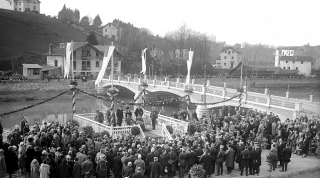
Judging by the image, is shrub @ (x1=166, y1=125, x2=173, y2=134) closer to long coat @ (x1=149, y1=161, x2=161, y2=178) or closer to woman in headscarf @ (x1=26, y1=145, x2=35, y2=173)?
long coat @ (x1=149, y1=161, x2=161, y2=178)

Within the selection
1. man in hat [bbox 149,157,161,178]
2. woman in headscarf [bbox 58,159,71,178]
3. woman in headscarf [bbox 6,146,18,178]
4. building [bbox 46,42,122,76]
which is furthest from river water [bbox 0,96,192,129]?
man in hat [bbox 149,157,161,178]

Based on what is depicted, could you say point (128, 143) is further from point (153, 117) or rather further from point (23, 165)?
point (153, 117)

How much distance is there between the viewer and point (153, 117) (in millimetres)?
23203

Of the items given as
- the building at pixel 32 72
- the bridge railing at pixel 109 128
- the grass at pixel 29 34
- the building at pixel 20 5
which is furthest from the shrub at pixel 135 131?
the building at pixel 20 5

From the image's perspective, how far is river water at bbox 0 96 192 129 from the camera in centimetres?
3800

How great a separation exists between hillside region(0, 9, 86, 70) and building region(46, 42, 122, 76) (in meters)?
12.3

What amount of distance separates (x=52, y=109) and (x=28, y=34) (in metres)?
61.3

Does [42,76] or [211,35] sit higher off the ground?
[211,35]

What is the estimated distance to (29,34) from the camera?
99.2 m

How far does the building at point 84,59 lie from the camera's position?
66.2m

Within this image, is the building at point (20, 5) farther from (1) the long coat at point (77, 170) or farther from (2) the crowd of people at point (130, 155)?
(1) the long coat at point (77, 170)

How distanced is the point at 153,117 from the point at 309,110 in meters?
11.5

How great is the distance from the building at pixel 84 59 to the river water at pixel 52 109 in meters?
14.4

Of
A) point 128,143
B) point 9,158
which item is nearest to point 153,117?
point 128,143
